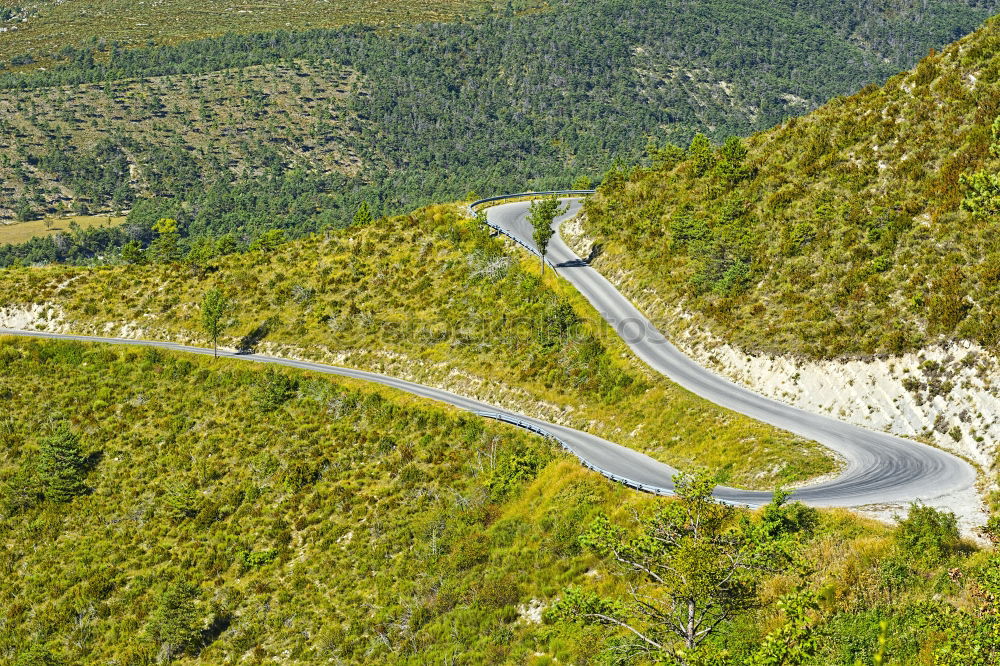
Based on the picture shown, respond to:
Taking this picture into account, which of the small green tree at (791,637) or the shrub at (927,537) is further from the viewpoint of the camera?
the shrub at (927,537)

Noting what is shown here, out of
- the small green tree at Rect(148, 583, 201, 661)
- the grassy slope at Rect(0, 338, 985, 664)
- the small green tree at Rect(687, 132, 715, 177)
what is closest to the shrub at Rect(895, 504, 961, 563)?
the grassy slope at Rect(0, 338, 985, 664)

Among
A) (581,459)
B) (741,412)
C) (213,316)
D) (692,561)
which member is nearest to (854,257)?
(741,412)

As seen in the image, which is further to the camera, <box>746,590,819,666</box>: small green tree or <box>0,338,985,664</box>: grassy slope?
<box>0,338,985,664</box>: grassy slope

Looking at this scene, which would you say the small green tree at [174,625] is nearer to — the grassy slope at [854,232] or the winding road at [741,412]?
the winding road at [741,412]

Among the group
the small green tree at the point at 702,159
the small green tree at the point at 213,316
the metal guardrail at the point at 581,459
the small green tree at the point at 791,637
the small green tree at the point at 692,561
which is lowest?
the small green tree at the point at 213,316

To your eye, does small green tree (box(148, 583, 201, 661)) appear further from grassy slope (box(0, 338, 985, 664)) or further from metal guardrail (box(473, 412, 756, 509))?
metal guardrail (box(473, 412, 756, 509))

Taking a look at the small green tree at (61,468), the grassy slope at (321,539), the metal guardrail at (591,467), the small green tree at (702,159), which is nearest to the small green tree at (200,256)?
the grassy slope at (321,539)

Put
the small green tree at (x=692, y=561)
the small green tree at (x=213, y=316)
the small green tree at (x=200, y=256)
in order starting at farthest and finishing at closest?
the small green tree at (x=200, y=256), the small green tree at (x=213, y=316), the small green tree at (x=692, y=561)

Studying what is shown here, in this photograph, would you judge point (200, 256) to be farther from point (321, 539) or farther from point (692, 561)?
point (692, 561)
